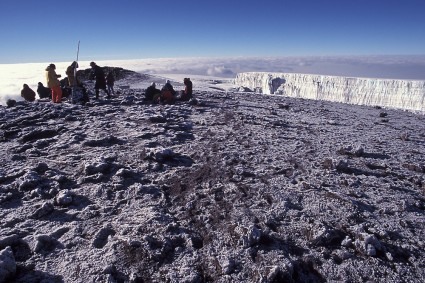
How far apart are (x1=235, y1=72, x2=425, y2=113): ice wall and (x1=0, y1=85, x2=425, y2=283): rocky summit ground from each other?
49724mm

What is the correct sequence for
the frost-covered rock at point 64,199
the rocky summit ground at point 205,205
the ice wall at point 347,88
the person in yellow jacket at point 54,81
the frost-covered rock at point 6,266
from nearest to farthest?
1. the frost-covered rock at point 6,266
2. the rocky summit ground at point 205,205
3. the frost-covered rock at point 64,199
4. the person in yellow jacket at point 54,81
5. the ice wall at point 347,88

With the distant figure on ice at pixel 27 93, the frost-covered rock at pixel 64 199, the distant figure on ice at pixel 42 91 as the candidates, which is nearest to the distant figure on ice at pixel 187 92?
the distant figure on ice at pixel 42 91

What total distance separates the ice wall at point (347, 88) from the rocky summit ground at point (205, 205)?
49724mm

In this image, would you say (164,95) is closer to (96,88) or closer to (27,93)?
(96,88)

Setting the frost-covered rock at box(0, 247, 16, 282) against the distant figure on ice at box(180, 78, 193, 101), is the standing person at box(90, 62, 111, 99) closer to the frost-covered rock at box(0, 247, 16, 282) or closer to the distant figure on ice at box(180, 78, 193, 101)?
the distant figure on ice at box(180, 78, 193, 101)

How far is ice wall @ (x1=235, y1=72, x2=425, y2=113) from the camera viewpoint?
65375 millimetres

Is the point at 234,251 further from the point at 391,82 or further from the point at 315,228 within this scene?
the point at 391,82

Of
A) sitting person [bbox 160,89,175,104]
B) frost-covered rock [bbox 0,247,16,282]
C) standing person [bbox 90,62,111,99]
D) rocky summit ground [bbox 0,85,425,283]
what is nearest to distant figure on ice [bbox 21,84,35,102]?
standing person [bbox 90,62,111,99]

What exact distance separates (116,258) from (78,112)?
29.6 feet

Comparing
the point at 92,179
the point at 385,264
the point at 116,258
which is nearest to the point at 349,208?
the point at 385,264

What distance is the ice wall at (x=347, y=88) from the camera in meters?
65.4

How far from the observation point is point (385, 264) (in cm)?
419

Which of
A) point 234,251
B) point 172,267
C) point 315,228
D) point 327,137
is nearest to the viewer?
point 172,267

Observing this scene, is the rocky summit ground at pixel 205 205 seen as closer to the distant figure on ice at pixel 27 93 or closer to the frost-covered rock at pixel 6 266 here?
the frost-covered rock at pixel 6 266
